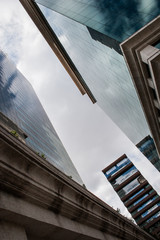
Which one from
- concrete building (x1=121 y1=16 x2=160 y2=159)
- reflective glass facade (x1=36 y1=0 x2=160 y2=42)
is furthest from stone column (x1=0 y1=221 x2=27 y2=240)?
Answer: reflective glass facade (x1=36 y1=0 x2=160 y2=42)

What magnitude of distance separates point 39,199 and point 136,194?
77180 millimetres

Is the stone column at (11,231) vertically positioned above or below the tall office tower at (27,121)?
below

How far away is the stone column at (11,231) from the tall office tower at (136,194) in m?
72.8

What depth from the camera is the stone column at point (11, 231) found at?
3.52m

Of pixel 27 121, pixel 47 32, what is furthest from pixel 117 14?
pixel 27 121

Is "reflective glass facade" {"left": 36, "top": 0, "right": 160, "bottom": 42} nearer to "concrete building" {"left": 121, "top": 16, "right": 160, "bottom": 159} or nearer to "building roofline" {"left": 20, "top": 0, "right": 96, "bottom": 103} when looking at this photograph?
"concrete building" {"left": 121, "top": 16, "right": 160, "bottom": 159}

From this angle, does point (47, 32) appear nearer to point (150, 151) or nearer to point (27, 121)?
point (27, 121)

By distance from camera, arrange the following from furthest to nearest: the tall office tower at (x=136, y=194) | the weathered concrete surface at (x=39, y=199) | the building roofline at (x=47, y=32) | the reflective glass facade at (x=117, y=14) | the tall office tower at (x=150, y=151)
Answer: the tall office tower at (x=136, y=194) < the tall office tower at (x=150, y=151) < the building roofline at (x=47, y=32) < the reflective glass facade at (x=117, y=14) < the weathered concrete surface at (x=39, y=199)

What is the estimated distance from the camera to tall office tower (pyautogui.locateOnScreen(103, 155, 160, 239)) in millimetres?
69750

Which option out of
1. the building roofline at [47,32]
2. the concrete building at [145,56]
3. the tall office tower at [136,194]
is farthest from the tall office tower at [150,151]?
the concrete building at [145,56]

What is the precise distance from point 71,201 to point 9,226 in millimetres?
1891

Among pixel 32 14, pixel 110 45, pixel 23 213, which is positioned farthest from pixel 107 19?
pixel 32 14

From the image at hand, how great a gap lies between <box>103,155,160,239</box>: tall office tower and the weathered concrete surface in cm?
7072

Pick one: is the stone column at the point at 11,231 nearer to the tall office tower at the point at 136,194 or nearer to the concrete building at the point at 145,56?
the concrete building at the point at 145,56
